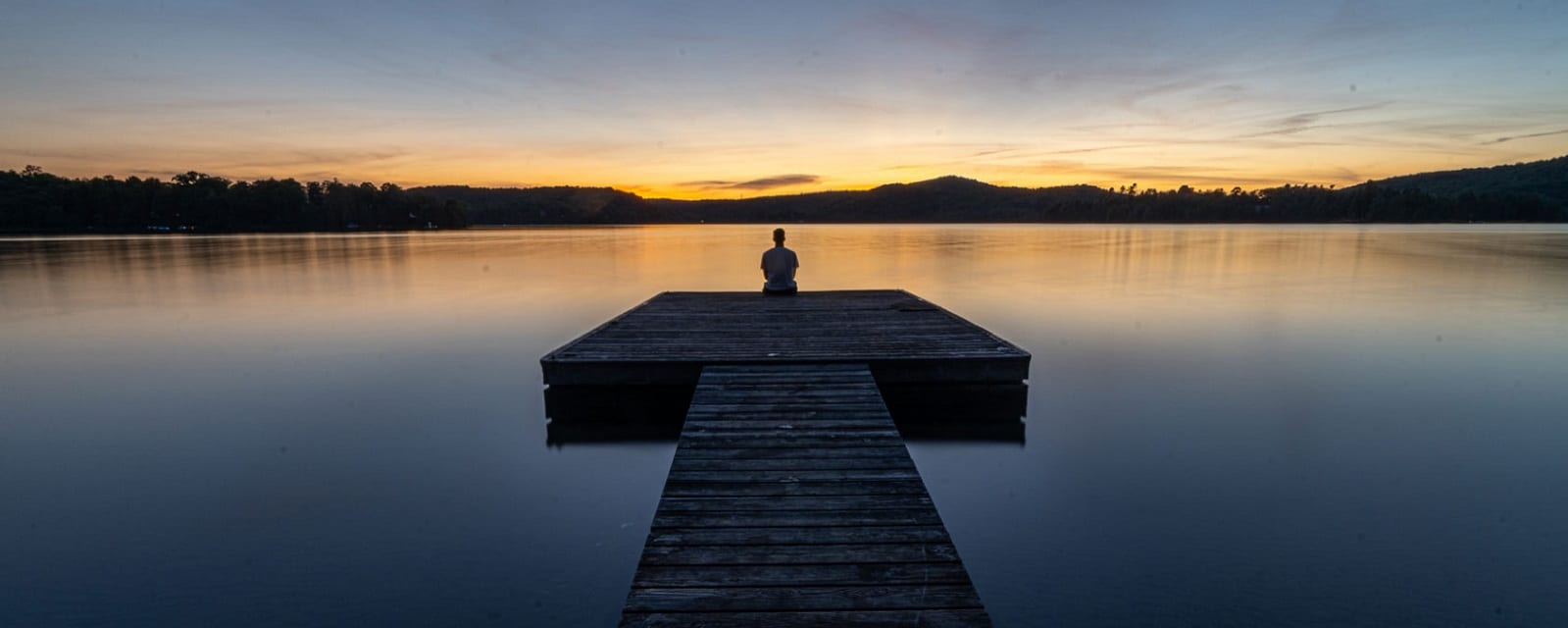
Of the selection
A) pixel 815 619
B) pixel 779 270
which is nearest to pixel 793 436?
pixel 815 619

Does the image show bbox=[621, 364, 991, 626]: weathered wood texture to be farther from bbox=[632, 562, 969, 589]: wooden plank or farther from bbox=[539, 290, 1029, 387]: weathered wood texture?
bbox=[539, 290, 1029, 387]: weathered wood texture

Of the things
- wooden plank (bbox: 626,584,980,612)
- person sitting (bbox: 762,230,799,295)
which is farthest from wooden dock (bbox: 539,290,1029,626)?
person sitting (bbox: 762,230,799,295)

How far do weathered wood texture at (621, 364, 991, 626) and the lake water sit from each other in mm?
1111

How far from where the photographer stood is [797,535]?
371cm

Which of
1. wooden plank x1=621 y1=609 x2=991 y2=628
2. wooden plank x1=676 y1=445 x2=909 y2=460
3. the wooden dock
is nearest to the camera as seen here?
wooden plank x1=621 y1=609 x2=991 y2=628

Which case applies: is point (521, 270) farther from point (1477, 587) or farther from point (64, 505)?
point (1477, 587)

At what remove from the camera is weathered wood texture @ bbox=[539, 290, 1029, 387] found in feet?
25.8

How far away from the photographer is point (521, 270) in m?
31.4

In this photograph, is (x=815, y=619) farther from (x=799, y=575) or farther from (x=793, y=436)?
(x=793, y=436)

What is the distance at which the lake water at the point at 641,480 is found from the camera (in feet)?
15.2

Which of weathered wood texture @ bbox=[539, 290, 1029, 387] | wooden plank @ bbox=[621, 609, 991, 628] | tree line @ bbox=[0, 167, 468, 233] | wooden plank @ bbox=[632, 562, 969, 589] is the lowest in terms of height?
wooden plank @ bbox=[621, 609, 991, 628]

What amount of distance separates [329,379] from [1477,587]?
45.0 feet

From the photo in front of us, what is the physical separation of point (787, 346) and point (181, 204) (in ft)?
384

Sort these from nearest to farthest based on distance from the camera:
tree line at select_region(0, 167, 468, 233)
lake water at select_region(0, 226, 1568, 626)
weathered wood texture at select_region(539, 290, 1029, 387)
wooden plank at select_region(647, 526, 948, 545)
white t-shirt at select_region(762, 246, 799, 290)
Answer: wooden plank at select_region(647, 526, 948, 545)
lake water at select_region(0, 226, 1568, 626)
weathered wood texture at select_region(539, 290, 1029, 387)
white t-shirt at select_region(762, 246, 799, 290)
tree line at select_region(0, 167, 468, 233)
